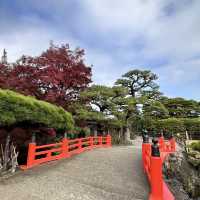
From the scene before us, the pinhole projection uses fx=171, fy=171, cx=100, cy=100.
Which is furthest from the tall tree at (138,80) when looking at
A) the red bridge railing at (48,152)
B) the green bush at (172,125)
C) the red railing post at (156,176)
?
the red railing post at (156,176)

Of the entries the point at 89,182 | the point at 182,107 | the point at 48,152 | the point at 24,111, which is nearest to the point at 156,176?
the point at 89,182

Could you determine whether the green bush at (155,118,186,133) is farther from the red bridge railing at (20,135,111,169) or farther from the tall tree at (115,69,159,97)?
the red bridge railing at (20,135,111,169)

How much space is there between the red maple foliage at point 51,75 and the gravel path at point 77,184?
4.26 meters

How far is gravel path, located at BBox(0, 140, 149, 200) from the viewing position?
11.0 ft

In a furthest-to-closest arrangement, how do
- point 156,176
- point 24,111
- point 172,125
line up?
point 172,125 < point 24,111 < point 156,176

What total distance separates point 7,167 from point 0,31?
668cm

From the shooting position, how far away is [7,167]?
5.23 meters

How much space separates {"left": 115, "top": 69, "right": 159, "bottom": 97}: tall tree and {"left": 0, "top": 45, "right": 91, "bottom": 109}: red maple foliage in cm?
1191

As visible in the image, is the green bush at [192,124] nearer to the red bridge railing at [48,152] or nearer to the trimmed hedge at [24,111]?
the red bridge railing at [48,152]

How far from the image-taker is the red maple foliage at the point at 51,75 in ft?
27.6

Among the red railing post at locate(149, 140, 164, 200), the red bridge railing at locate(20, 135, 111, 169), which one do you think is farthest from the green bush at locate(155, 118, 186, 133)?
the red railing post at locate(149, 140, 164, 200)

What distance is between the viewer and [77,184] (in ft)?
13.1

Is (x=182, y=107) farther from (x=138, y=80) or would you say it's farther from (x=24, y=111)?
(x=24, y=111)

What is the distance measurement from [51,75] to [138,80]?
15089 mm
